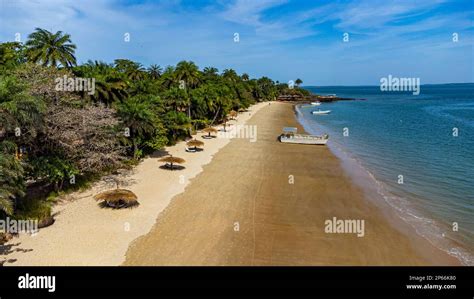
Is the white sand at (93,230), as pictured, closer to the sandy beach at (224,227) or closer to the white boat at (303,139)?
the sandy beach at (224,227)

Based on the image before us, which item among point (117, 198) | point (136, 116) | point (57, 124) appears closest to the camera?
point (117, 198)

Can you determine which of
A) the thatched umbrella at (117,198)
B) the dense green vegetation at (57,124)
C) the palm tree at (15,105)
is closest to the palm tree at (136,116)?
the dense green vegetation at (57,124)

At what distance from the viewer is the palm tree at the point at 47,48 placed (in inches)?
1134

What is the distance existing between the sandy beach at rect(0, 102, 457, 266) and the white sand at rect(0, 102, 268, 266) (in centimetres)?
5

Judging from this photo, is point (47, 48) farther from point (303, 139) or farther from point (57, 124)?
point (303, 139)

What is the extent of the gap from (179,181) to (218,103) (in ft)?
111

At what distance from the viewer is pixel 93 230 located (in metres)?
16.2

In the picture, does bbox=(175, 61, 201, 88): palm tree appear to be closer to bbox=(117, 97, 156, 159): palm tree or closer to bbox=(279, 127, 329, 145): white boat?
bbox=(279, 127, 329, 145): white boat

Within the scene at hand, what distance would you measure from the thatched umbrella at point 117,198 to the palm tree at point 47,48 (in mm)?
17340

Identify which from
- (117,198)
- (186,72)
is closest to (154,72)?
(186,72)

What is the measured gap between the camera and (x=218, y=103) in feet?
187

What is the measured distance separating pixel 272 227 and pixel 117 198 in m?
9.45

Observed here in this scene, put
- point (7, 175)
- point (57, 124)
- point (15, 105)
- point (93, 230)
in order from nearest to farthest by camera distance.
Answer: point (7, 175) < point (15, 105) < point (93, 230) < point (57, 124)
